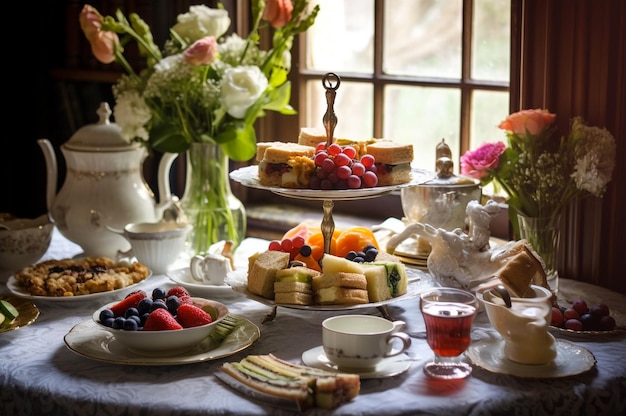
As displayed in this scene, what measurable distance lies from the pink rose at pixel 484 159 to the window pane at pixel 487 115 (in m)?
0.49

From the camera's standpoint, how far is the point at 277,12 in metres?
2.08

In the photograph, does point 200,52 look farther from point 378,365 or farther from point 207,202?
point 378,365

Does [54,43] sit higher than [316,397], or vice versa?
[54,43]

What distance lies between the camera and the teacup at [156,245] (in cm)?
203

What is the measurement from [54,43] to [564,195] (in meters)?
2.18

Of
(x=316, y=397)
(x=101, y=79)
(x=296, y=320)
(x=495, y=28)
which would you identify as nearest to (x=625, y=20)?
(x=495, y=28)

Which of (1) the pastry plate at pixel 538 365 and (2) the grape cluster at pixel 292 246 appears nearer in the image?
(1) the pastry plate at pixel 538 365

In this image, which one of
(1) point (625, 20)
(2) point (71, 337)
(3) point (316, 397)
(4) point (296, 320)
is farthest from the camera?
(1) point (625, 20)

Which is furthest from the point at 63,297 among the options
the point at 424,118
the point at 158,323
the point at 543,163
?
the point at 424,118

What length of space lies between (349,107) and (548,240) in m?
1.02

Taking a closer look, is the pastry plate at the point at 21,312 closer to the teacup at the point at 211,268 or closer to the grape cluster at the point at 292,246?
the teacup at the point at 211,268

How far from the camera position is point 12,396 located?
4.87ft

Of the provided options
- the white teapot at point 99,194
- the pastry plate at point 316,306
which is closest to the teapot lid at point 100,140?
the white teapot at point 99,194

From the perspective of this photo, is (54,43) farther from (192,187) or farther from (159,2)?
(192,187)
